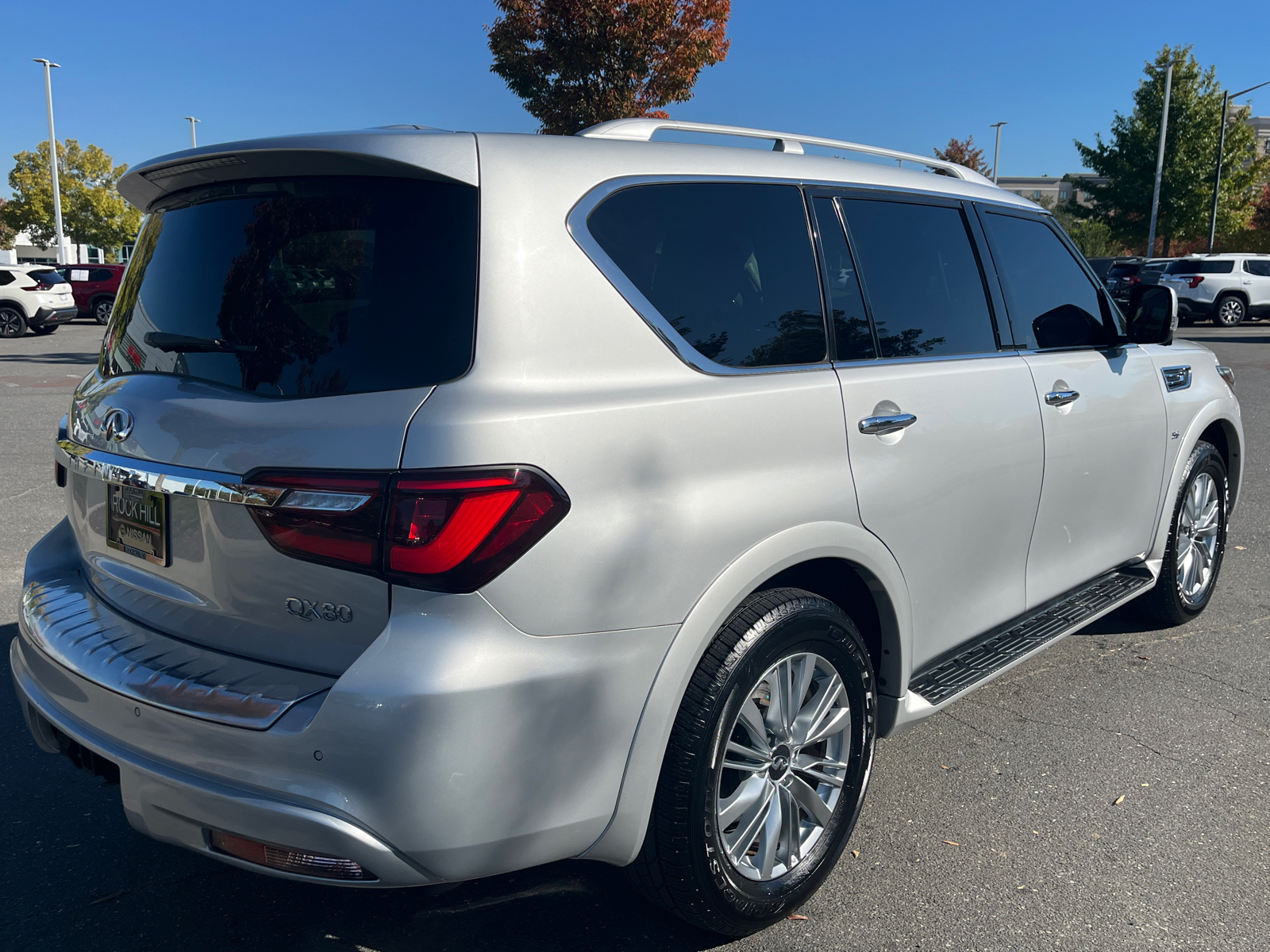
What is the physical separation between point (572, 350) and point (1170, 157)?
44.0m

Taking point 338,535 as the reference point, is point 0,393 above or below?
below

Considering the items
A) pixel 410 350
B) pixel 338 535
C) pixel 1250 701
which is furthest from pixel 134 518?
pixel 1250 701

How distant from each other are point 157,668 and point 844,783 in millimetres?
1711

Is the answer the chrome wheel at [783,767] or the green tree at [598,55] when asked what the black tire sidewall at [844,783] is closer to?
the chrome wheel at [783,767]

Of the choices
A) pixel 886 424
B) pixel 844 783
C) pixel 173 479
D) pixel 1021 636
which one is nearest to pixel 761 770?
pixel 844 783

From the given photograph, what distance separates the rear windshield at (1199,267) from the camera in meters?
26.0

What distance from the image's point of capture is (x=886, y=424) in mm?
2688

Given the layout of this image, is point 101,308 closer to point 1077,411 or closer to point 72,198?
point 1077,411

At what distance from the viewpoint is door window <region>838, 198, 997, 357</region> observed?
292cm

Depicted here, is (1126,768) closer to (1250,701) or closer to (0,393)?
(1250,701)

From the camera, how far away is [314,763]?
1898 millimetres

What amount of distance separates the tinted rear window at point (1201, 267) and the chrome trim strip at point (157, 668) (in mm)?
29096

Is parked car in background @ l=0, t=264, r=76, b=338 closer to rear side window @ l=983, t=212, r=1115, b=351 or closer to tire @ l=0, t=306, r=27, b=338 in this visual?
tire @ l=0, t=306, r=27, b=338

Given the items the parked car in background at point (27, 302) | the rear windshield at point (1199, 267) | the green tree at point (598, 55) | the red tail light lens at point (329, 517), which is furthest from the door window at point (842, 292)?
the rear windshield at point (1199, 267)
